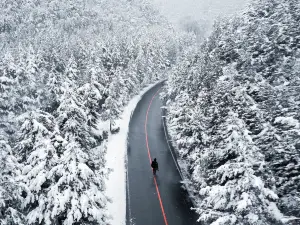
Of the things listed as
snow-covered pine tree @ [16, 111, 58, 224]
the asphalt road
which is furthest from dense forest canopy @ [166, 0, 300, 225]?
snow-covered pine tree @ [16, 111, 58, 224]

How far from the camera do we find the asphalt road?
18859 millimetres

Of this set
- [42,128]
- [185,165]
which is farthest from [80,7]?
[42,128]

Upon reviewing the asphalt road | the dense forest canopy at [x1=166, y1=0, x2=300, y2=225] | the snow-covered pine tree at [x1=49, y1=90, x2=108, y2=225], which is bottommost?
the asphalt road

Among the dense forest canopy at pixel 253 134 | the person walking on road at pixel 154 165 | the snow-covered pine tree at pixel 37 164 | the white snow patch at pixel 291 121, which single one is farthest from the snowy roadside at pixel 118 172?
the white snow patch at pixel 291 121

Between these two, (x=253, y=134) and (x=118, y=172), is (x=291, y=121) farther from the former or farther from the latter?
(x=118, y=172)

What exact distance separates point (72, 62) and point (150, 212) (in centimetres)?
2802

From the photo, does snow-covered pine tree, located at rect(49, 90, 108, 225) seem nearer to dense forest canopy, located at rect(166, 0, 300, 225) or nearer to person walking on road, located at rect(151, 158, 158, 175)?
dense forest canopy, located at rect(166, 0, 300, 225)

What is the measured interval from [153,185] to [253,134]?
10778 mm

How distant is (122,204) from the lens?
20.0 meters

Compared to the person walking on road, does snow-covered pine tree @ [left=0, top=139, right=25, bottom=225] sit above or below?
above

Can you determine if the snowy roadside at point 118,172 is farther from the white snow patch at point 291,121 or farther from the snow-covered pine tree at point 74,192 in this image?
the white snow patch at point 291,121

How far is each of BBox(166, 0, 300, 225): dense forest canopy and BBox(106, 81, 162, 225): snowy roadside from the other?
19.8ft

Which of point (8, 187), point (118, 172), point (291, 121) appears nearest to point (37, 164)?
point (8, 187)

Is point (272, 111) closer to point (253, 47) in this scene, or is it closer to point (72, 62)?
point (253, 47)
